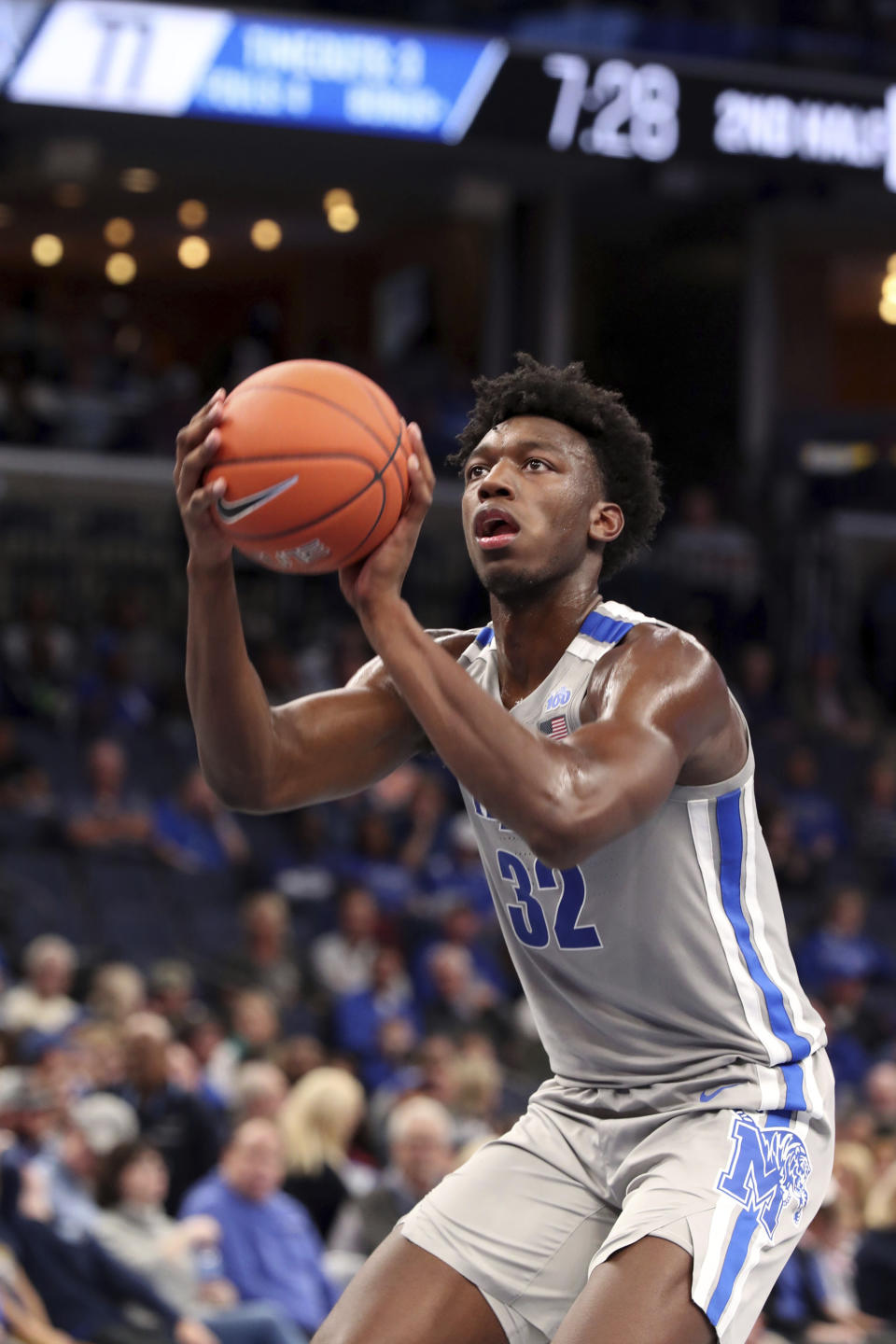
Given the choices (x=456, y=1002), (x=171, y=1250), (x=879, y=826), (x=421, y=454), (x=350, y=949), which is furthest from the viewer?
(x=879, y=826)

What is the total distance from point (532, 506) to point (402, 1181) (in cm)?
430

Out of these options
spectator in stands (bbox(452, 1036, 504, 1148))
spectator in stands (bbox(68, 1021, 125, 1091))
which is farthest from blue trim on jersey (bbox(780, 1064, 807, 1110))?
spectator in stands (bbox(452, 1036, 504, 1148))

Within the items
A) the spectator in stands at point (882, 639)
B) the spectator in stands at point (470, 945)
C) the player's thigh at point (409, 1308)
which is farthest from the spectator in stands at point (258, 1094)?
the spectator in stands at point (882, 639)

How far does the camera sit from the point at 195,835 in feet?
35.5

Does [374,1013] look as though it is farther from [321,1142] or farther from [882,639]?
[882,639]

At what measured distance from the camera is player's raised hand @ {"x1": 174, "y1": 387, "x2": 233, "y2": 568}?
290 centimetres

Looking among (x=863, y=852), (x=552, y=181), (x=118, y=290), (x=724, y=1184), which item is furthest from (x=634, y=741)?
(x=118, y=290)

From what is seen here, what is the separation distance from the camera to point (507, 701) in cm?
331

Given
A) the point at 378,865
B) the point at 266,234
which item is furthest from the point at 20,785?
the point at 266,234

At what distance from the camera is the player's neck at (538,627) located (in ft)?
10.7

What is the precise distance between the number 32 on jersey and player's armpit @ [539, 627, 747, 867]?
0.92ft

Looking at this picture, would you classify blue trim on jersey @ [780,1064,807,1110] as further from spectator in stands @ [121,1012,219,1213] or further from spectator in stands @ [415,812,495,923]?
spectator in stands @ [415,812,495,923]

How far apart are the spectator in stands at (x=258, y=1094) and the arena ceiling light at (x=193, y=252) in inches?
571

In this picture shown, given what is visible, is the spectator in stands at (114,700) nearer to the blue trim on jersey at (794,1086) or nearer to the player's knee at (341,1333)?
the player's knee at (341,1333)
